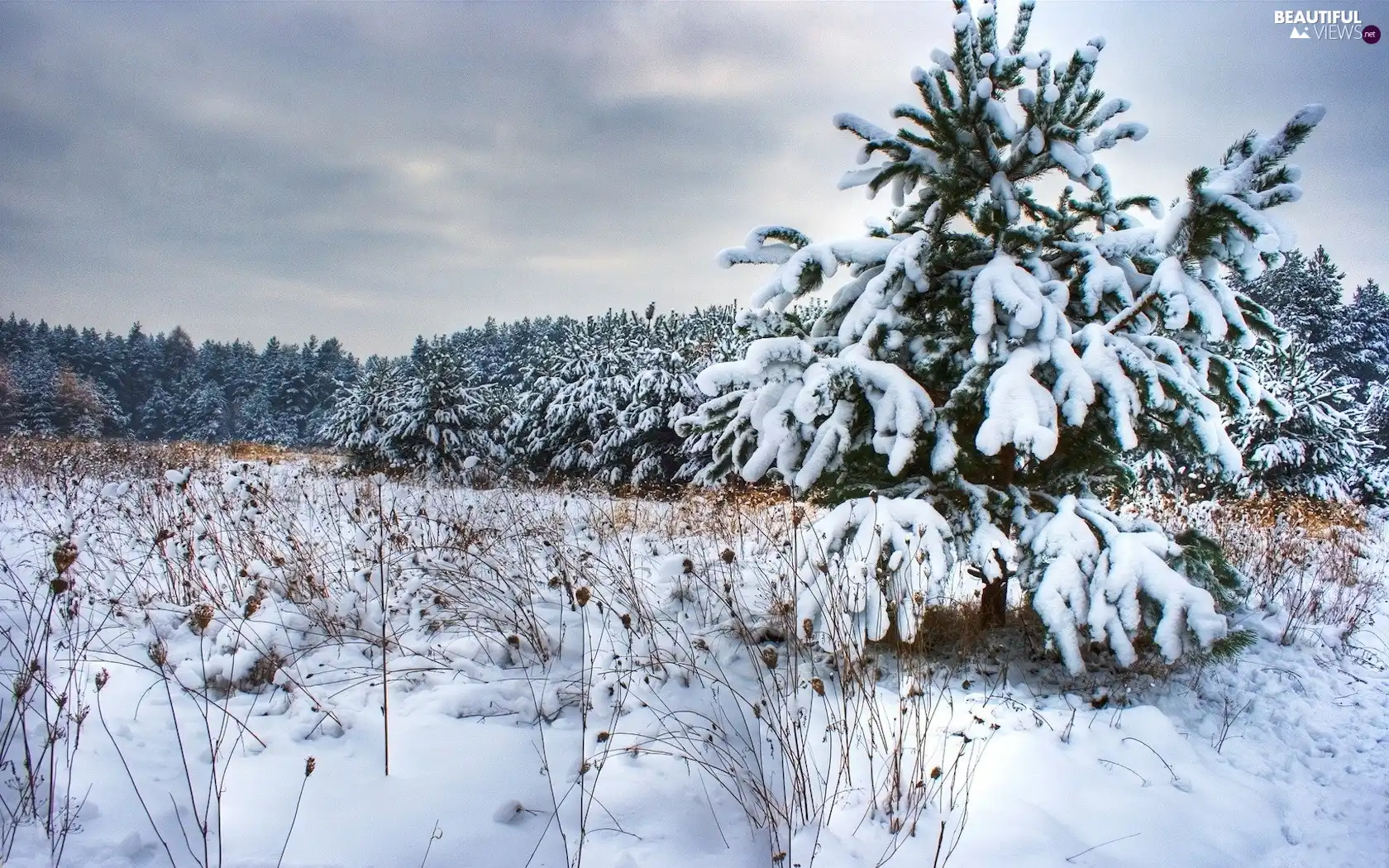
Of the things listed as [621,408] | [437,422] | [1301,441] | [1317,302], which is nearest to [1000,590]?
[621,408]

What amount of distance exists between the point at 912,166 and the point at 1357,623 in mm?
3493

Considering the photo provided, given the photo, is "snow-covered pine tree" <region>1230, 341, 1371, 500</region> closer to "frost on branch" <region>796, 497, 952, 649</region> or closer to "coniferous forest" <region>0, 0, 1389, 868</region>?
"coniferous forest" <region>0, 0, 1389, 868</region>

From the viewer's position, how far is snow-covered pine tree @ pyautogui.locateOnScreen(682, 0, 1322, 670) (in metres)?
2.38

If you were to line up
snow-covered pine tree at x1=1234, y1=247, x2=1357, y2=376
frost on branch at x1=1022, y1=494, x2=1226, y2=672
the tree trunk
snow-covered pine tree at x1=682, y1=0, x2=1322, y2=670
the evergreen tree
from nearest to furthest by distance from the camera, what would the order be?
frost on branch at x1=1022, y1=494, x2=1226, y2=672 → snow-covered pine tree at x1=682, y1=0, x2=1322, y2=670 → the tree trunk → the evergreen tree → snow-covered pine tree at x1=1234, y1=247, x2=1357, y2=376

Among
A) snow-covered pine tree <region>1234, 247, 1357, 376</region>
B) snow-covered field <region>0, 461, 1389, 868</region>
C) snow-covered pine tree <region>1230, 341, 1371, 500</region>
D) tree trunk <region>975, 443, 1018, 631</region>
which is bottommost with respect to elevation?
snow-covered field <region>0, 461, 1389, 868</region>

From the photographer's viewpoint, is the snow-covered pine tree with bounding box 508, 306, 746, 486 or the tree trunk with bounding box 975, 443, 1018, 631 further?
the snow-covered pine tree with bounding box 508, 306, 746, 486

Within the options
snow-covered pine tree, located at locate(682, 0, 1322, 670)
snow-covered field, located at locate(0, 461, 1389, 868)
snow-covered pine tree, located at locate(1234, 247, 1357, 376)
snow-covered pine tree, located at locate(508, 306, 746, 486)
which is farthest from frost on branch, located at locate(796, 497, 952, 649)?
snow-covered pine tree, located at locate(1234, 247, 1357, 376)

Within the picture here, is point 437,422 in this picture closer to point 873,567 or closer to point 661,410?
point 661,410

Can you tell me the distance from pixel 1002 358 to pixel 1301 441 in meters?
10.1

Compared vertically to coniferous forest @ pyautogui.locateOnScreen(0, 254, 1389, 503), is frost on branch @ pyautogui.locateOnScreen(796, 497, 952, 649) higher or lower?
lower

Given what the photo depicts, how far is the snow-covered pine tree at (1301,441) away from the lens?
→ 9.21 m

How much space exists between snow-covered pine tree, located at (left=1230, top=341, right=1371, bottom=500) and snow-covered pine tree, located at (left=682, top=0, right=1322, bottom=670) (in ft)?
26.9

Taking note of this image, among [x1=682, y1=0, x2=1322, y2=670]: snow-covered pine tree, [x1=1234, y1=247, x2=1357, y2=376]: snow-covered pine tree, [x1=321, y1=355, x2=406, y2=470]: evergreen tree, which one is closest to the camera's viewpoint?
[x1=682, y1=0, x2=1322, y2=670]: snow-covered pine tree

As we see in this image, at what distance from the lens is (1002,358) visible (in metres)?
2.74
